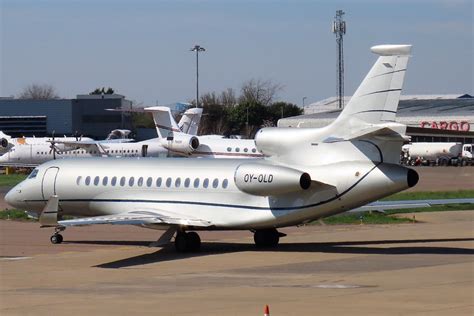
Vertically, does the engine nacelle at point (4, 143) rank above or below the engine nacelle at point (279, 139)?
below

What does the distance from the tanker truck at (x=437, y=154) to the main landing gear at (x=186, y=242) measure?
253 ft

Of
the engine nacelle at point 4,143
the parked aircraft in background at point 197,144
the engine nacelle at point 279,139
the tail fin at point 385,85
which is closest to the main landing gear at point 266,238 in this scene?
the engine nacelle at point 279,139

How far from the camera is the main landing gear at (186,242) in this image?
92.2 ft

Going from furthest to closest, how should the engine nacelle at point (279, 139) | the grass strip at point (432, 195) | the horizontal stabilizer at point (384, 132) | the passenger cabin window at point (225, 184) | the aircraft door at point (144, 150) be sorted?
the aircraft door at point (144, 150), the grass strip at point (432, 195), the passenger cabin window at point (225, 184), the engine nacelle at point (279, 139), the horizontal stabilizer at point (384, 132)

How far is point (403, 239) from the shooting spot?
103 feet

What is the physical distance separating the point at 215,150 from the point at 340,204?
4457cm

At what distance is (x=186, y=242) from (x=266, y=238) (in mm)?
2265

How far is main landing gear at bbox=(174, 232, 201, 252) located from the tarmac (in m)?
0.25

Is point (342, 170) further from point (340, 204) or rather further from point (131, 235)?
point (131, 235)

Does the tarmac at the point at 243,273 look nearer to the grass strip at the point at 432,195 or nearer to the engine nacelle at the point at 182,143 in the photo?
the grass strip at the point at 432,195

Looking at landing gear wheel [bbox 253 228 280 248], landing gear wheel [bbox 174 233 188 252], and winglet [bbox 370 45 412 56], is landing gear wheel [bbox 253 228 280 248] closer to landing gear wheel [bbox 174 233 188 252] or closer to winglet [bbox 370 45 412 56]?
landing gear wheel [bbox 174 233 188 252]

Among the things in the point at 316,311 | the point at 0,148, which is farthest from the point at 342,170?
the point at 0,148

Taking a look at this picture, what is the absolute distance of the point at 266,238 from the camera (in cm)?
2891

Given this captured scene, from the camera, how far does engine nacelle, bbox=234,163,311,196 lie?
2628 cm
